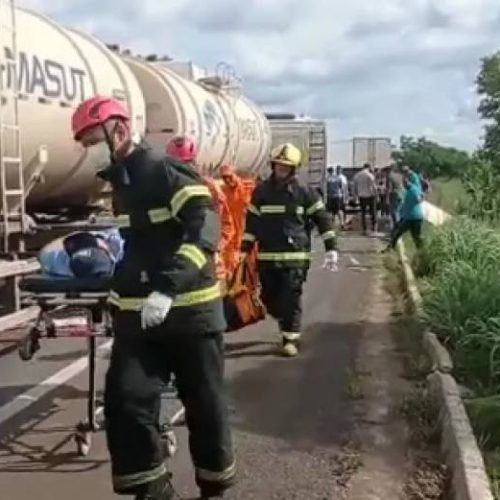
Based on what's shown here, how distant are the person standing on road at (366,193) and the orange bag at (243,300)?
18.1 metres

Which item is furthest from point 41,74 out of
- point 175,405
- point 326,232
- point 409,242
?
point 409,242

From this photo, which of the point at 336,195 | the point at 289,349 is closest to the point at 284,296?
the point at 289,349

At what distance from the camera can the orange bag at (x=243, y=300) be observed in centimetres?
912

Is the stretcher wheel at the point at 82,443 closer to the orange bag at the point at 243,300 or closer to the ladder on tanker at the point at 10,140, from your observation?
the orange bag at the point at 243,300

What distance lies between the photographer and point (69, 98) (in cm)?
1016

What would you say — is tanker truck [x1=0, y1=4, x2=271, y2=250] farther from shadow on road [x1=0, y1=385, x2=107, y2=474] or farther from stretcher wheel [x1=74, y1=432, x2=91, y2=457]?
stretcher wheel [x1=74, y1=432, x2=91, y2=457]

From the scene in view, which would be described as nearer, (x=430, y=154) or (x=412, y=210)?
(x=412, y=210)

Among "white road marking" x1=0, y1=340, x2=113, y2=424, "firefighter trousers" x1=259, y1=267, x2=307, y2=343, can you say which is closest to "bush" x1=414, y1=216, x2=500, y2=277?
"firefighter trousers" x1=259, y1=267, x2=307, y2=343

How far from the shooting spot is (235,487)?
5.80 metres

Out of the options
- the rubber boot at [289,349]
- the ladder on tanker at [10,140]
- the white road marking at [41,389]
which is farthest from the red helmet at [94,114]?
the rubber boot at [289,349]

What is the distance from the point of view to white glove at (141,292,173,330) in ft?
16.0

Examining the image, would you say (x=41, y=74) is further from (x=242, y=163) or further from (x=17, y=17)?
(x=242, y=163)

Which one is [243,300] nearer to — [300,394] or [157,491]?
[300,394]

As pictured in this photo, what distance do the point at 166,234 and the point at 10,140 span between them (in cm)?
453
